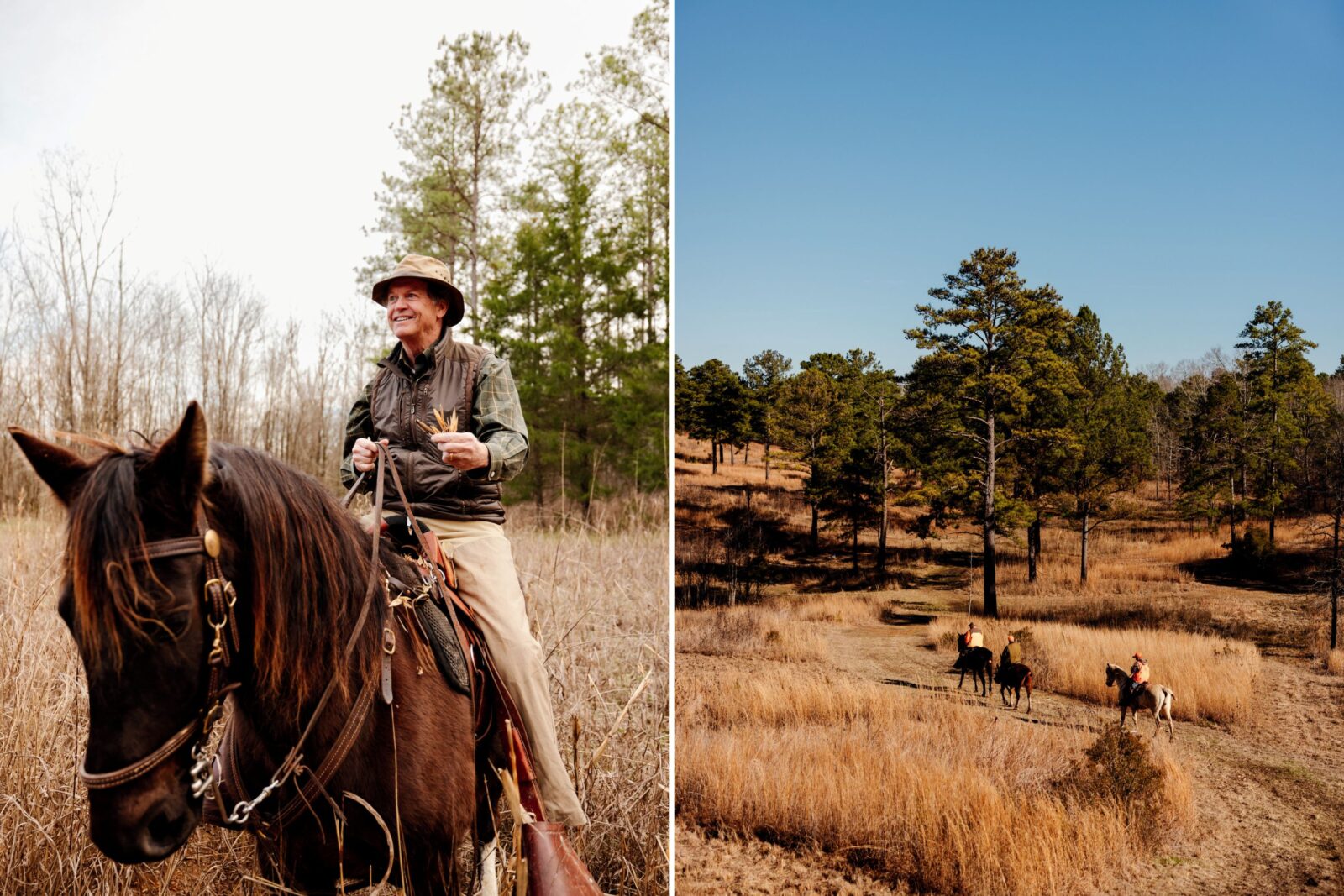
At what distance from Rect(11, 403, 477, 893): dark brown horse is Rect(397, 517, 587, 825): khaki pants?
18 cm

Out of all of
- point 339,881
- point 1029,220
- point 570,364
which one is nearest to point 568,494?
point 570,364

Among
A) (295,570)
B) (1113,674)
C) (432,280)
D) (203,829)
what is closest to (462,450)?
(295,570)

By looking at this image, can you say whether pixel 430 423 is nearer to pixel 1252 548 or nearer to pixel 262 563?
Answer: pixel 262 563

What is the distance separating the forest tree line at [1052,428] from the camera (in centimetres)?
306

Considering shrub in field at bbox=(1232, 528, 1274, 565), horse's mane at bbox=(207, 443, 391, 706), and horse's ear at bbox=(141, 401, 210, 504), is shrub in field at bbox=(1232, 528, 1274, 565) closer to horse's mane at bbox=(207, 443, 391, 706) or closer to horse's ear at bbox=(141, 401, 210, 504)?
horse's mane at bbox=(207, 443, 391, 706)

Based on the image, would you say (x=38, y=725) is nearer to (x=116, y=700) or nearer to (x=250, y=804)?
(x=250, y=804)

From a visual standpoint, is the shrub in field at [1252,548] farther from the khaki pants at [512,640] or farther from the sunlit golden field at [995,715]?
the khaki pants at [512,640]

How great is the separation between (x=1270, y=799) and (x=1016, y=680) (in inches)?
35.5

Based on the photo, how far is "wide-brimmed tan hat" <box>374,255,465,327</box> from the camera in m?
2.28

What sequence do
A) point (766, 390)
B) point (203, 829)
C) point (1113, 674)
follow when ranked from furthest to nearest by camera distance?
1. point (766, 390)
2. point (1113, 674)
3. point (203, 829)

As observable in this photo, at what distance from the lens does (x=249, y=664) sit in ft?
5.16

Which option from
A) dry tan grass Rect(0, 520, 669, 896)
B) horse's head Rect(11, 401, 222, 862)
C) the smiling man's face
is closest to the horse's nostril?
horse's head Rect(11, 401, 222, 862)

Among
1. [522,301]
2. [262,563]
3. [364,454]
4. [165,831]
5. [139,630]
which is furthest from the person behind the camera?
[522,301]

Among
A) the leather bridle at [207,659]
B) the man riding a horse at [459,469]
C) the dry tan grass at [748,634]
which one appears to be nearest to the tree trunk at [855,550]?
the dry tan grass at [748,634]
